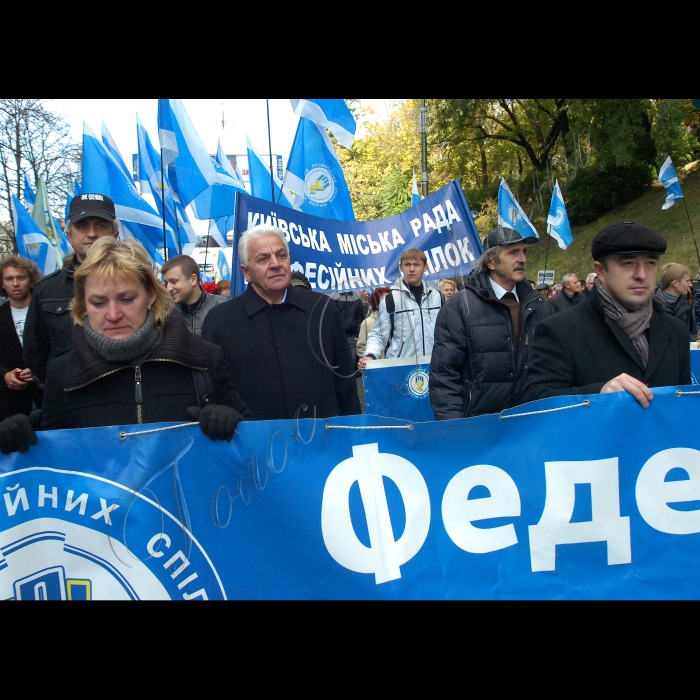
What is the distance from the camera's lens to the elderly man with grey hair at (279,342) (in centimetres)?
371

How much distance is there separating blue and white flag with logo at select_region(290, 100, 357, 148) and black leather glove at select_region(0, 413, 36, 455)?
6.26 m

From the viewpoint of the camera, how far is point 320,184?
322 inches

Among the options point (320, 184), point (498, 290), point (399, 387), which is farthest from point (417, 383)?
point (320, 184)

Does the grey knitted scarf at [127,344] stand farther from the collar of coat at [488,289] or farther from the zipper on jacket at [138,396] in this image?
the collar of coat at [488,289]

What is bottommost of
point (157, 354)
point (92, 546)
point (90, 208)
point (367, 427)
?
point (92, 546)

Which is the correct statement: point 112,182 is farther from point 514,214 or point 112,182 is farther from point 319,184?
point 514,214

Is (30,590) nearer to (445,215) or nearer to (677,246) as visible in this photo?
(445,215)

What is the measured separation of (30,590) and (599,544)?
2.09 meters

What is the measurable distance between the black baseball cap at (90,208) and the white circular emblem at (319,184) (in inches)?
159

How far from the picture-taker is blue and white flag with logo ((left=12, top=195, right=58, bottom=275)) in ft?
33.6

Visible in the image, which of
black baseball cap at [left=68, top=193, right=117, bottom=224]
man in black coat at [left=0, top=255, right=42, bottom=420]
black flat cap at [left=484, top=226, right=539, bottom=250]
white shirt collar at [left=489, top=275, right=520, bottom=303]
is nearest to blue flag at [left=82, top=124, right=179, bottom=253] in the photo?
man in black coat at [left=0, top=255, right=42, bottom=420]

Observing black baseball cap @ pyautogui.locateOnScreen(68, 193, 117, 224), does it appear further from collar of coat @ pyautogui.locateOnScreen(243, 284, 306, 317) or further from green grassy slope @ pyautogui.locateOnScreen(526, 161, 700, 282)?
green grassy slope @ pyautogui.locateOnScreen(526, 161, 700, 282)

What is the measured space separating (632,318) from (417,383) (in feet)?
11.4
